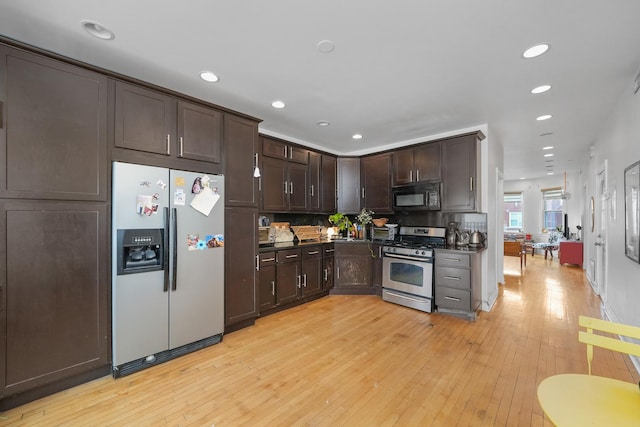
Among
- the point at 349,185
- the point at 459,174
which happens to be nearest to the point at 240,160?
the point at 349,185

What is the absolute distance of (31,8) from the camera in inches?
67.2

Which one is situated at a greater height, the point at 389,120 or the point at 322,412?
the point at 389,120

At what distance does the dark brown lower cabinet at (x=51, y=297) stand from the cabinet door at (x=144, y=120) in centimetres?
62

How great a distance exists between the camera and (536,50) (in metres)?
2.12

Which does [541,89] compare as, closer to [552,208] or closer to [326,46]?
[326,46]

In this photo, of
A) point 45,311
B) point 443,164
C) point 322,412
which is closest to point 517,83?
point 443,164

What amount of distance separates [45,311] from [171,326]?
2.94 feet

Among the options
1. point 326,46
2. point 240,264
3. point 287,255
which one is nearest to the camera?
point 326,46

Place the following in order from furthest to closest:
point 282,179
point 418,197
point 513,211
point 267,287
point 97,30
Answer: point 513,211 → point 418,197 → point 282,179 → point 267,287 → point 97,30

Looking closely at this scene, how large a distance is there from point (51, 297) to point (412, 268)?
3.90m

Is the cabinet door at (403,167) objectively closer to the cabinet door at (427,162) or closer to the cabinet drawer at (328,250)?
the cabinet door at (427,162)

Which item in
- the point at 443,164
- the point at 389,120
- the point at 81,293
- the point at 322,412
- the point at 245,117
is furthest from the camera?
the point at 443,164

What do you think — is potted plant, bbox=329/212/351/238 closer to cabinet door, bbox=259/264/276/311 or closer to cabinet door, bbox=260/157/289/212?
cabinet door, bbox=260/157/289/212

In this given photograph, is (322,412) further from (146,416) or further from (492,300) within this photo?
(492,300)
